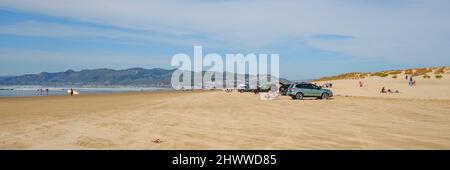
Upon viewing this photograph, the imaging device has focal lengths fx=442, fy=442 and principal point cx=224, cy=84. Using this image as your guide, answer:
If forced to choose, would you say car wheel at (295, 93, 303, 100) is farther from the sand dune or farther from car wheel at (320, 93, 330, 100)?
the sand dune

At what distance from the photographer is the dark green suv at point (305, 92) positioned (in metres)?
35.7

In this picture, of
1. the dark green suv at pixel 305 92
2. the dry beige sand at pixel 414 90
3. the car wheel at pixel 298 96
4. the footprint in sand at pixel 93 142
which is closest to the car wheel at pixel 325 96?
the dark green suv at pixel 305 92

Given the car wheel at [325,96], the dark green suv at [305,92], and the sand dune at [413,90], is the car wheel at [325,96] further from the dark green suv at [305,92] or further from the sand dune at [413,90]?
the sand dune at [413,90]

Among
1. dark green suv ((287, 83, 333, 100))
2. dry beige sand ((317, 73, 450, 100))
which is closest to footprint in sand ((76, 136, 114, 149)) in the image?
dark green suv ((287, 83, 333, 100))

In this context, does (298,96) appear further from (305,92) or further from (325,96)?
(325,96)

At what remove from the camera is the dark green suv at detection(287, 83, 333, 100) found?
35656 mm

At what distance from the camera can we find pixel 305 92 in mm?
35844

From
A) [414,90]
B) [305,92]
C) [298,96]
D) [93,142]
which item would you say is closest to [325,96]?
[305,92]

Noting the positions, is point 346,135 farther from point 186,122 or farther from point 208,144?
point 186,122

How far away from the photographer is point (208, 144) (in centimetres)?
1016

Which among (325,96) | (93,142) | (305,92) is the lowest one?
(325,96)

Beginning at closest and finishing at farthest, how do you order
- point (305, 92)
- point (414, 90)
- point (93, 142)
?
point (93, 142), point (305, 92), point (414, 90)
